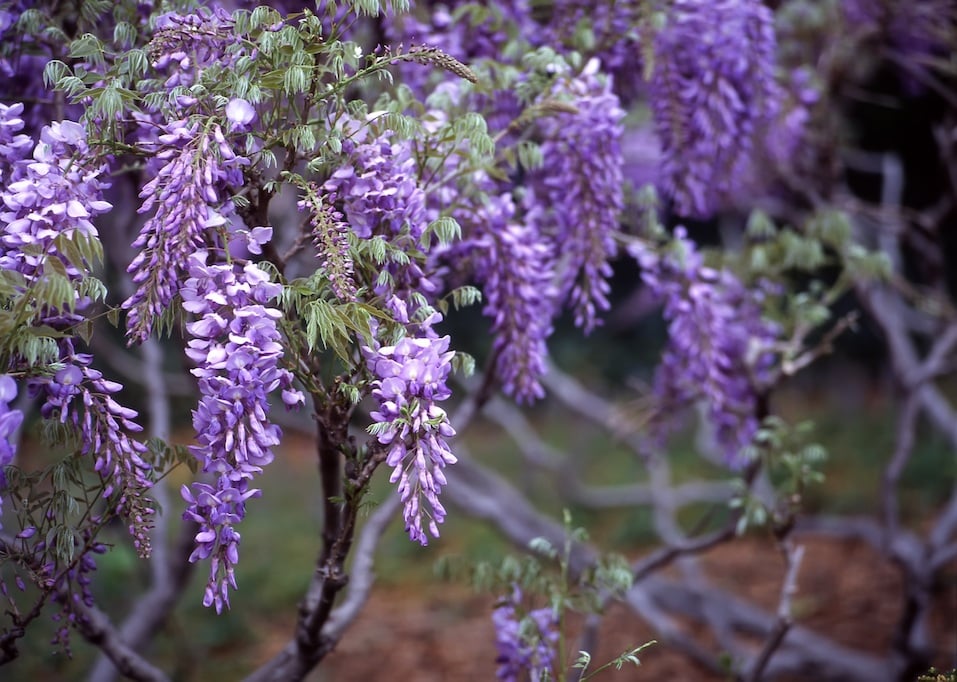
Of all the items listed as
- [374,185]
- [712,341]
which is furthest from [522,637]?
[374,185]

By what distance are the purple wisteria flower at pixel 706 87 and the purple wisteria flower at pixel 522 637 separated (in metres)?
1.24

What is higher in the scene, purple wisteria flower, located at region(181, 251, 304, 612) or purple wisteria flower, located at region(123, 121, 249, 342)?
purple wisteria flower, located at region(123, 121, 249, 342)

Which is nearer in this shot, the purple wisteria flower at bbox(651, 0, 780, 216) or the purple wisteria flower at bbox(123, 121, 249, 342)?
the purple wisteria flower at bbox(123, 121, 249, 342)

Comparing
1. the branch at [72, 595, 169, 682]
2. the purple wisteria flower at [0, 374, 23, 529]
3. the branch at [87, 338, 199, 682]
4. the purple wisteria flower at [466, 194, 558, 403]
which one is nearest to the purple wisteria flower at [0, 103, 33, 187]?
the purple wisteria flower at [0, 374, 23, 529]

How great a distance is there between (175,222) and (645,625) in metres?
3.87

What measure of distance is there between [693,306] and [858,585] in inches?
122

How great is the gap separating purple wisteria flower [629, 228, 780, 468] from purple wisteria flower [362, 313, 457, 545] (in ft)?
3.94

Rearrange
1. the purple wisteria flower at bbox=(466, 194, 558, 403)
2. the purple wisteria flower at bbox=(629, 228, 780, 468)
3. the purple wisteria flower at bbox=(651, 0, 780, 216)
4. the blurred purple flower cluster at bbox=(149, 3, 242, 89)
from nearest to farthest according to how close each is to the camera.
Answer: the blurred purple flower cluster at bbox=(149, 3, 242, 89)
the purple wisteria flower at bbox=(466, 194, 558, 403)
the purple wisteria flower at bbox=(651, 0, 780, 216)
the purple wisteria flower at bbox=(629, 228, 780, 468)

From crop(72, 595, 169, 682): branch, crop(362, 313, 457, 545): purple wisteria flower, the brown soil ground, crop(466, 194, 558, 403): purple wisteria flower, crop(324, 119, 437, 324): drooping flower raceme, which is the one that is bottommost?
the brown soil ground

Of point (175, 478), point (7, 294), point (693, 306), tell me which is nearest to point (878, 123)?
point (693, 306)

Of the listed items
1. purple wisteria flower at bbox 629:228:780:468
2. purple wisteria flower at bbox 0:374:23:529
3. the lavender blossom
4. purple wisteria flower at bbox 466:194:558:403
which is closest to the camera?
purple wisteria flower at bbox 0:374:23:529

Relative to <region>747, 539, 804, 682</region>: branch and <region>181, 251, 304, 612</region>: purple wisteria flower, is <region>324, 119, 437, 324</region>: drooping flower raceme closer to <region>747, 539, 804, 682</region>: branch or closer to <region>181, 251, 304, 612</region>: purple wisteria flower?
<region>181, 251, 304, 612</region>: purple wisteria flower

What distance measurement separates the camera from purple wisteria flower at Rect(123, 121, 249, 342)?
1.46 m

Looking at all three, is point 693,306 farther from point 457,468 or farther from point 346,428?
point 457,468
